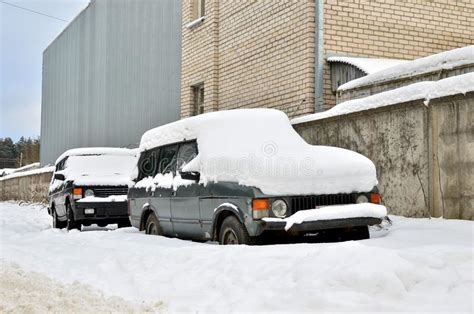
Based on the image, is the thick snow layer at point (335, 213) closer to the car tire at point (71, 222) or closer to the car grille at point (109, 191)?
the car grille at point (109, 191)

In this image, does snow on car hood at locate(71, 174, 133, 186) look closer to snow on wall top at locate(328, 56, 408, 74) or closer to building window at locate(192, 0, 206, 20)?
snow on wall top at locate(328, 56, 408, 74)

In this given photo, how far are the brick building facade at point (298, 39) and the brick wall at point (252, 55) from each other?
22 millimetres

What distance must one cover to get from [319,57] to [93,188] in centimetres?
559

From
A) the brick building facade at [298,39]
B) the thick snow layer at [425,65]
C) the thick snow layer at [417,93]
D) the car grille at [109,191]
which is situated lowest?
the car grille at [109,191]

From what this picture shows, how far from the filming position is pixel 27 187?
32.7 metres

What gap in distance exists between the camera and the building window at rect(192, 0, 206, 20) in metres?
18.4

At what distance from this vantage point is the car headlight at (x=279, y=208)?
21.8 feet

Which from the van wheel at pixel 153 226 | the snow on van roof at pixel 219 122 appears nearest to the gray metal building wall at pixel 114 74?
the van wheel at pixel 153 226

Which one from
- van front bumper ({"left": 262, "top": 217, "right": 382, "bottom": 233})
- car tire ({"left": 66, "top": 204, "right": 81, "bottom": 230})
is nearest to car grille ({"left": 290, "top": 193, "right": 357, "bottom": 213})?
van front bumper ({"left": 262, "top": 217, "right": 382, "bottom": 233})

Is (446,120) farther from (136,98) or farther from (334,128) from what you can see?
(136,98)

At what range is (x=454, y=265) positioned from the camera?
4.97m

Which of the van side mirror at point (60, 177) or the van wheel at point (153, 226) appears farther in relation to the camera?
the van side mirror at point (60, 177)

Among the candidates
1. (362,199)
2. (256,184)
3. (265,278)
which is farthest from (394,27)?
(265,278)

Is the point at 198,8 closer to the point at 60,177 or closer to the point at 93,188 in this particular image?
the point at 60,177
